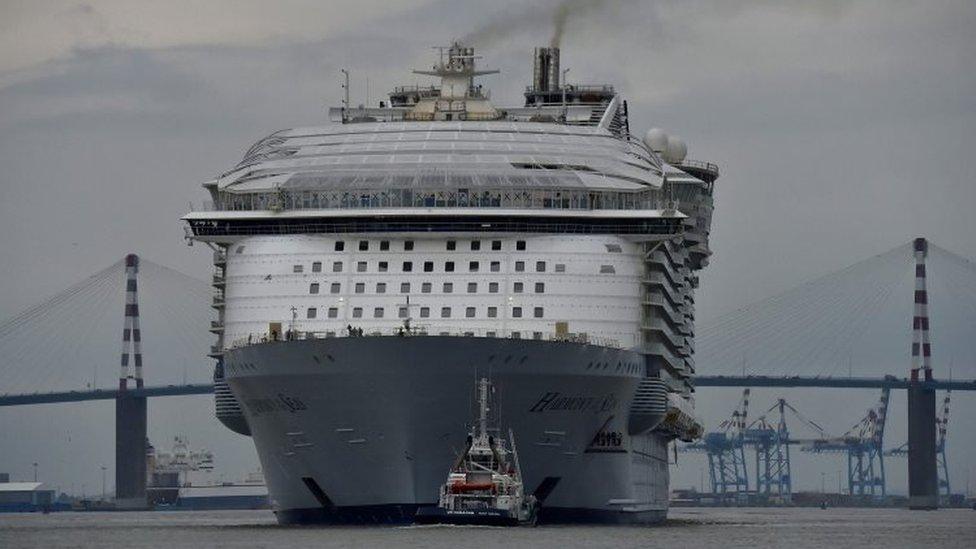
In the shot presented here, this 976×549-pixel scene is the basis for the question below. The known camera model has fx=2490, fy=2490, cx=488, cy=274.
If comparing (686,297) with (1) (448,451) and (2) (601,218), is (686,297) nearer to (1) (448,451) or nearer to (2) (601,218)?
(2) (601,218)

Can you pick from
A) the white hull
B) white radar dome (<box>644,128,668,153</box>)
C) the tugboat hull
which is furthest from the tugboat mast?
white radar dome (<box>644,128,668,153</box>)

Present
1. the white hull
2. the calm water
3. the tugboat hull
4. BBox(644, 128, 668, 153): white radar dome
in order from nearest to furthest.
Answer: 1. the calm water
2. the tugboat hull
3. the white hull
4. BBox(644, 128, 668, 153): white radar dome

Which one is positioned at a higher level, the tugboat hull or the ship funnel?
the ship funnel

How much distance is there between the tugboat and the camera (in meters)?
59.9

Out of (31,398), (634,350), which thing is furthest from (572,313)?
(31,398)

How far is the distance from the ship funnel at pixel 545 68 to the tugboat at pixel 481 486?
92.7 ft

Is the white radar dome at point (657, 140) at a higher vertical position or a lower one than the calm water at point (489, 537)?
higher

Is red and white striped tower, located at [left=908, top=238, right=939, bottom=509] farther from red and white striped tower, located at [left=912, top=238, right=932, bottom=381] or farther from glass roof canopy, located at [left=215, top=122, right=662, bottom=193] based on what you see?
glass roof canopy, located at [left=215, top=122, right=662, bottom=193]

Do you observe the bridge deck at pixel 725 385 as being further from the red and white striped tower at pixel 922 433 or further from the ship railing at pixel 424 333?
the ship railing at pixel 424 333

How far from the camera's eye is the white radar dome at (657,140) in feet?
283

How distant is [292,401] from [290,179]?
24.4 ft

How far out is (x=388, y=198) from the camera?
66.0 meters

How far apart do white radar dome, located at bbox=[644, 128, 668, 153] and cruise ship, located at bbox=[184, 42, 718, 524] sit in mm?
13922

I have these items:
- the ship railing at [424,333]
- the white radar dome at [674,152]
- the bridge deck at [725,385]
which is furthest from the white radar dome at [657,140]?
the bridge deck at [725,385]
